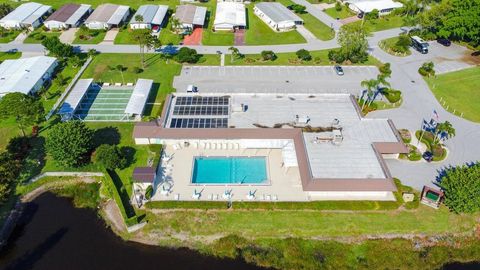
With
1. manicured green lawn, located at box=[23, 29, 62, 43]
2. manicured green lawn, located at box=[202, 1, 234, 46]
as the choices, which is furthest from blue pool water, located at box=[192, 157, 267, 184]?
manicured green lawn, located at box=[23, 29, 62, 43]

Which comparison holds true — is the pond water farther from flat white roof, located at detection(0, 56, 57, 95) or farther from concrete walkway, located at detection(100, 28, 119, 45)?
concrete walkway, located at detection(100, 28, 119, 45)

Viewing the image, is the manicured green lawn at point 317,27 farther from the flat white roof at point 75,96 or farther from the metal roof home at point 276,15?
the flat white roof at point 75,96

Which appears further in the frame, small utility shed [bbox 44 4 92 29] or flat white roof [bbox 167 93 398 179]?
small utility shed [bbox 44 4 92 29]

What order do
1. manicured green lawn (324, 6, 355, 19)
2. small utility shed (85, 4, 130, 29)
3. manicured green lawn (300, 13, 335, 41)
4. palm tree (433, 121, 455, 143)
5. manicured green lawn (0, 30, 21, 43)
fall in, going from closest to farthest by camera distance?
palm tree (433, 121, 455, 143)
manicured green lawn (0, 30, 21, 43)
manicured green lawn (300, 13, 335, 41)
small utility shed (85, 4, 130, 29)
manicured green lawn (324, 6, 355, 19)

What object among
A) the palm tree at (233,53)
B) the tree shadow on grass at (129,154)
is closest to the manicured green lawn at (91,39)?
the palm tree at (233,53)

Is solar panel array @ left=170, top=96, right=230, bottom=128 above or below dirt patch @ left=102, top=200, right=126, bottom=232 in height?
above
